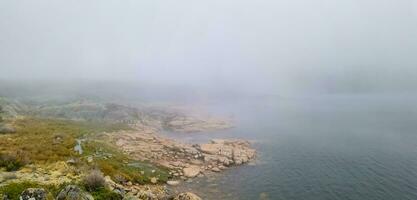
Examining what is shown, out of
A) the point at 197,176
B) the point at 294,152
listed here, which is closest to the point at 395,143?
the point at 294,152

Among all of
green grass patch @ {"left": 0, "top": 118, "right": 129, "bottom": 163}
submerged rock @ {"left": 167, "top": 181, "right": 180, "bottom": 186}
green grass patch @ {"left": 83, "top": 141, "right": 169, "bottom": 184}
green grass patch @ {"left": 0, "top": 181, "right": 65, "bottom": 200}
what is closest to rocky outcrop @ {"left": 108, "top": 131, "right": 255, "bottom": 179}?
submerged rock @ {"left": 167, "top": 181, "right": 180, "bottom": 186}

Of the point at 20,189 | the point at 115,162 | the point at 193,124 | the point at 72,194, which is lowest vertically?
the point at 193,124

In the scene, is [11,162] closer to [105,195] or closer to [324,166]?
[105,195]

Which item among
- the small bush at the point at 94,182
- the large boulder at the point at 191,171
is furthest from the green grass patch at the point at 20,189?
the large boulder at the point at 191,171

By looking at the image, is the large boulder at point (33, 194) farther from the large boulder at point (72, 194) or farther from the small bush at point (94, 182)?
the small bush at point (94, 182)

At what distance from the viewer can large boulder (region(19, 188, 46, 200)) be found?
3435 cm

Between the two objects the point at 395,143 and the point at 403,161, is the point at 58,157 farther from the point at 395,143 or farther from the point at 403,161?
the point at 395,143

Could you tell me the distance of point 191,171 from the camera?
6906 centimetres

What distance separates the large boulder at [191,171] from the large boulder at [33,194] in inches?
1355

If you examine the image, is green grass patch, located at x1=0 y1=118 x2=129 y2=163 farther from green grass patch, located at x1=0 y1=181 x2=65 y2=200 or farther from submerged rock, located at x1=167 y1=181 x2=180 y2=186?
submerged rock, located at x1=167 y1=181 x2=180 y2=186

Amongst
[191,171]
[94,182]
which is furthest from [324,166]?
[94,182]

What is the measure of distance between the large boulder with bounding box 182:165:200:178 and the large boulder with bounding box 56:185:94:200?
31483 millimetres

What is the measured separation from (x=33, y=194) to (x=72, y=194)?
3528 mm

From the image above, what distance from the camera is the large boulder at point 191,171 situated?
67.3 meters
